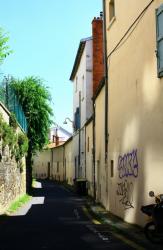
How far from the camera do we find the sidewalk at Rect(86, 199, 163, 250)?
10.1 m

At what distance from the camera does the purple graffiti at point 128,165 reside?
1347 centimetres

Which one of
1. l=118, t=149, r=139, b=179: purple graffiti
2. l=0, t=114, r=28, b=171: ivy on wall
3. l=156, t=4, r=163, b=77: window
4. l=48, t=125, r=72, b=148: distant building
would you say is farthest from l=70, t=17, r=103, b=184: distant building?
l=48, t=125, r=72, b=148: distant building

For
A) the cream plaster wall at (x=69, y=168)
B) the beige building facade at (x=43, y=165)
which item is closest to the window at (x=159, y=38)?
the cream plaster wall at (x=69, y=168)

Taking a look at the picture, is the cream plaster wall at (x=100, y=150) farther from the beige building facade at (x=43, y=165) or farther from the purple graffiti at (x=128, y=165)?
the beige building facade at (x=43, y=165)

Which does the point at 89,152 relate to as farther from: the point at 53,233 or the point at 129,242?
the point at 129,242

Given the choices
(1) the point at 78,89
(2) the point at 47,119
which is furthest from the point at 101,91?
(1) the point at 78,89

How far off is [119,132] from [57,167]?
4932 centimetres

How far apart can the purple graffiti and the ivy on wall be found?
4.18 metres

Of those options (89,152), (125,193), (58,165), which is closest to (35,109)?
(89,152)

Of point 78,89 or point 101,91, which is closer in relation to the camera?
point 101,91

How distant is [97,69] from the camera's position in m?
34.3

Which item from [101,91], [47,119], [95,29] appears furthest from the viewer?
[47,119]

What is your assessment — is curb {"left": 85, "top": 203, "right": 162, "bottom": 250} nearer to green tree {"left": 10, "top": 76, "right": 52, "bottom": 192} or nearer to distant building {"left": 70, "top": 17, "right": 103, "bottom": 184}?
distant building {"left": 70, "top": 17, "right": 103, "bottom": 184}

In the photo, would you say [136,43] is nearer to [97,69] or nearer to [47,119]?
[97,69]
